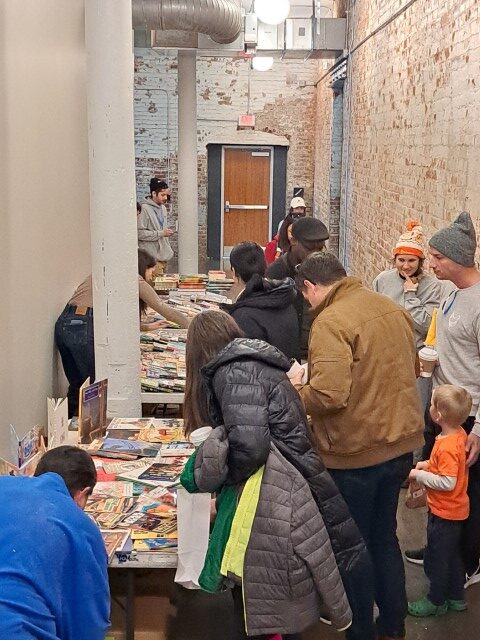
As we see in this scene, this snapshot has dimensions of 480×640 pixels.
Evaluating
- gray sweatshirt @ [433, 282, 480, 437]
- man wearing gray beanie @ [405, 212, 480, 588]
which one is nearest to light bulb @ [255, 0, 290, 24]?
man wearing gray beanie @ [405, 212, 480, 588]

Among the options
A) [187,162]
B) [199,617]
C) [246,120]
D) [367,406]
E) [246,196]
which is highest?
[246,120]

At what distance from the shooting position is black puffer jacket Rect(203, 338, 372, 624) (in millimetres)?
2875

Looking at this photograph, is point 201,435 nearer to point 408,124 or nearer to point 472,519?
point 472,519

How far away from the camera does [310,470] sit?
3.02 metres

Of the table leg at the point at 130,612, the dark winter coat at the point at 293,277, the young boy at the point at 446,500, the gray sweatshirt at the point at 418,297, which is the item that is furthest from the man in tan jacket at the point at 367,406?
the dark winter coat at the point at 293,277

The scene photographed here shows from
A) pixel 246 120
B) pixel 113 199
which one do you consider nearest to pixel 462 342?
pixel 113 199

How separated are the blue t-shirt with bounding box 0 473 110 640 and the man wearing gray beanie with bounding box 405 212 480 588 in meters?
2.21

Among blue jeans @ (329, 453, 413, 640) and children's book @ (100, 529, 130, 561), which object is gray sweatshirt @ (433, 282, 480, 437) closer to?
blue jeans @ (329, 453, 413, 640)

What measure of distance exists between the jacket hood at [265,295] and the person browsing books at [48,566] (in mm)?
2301

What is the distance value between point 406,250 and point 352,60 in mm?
7041

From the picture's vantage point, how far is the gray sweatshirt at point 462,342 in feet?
13.0

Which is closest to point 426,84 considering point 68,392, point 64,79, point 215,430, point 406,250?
point 406,250

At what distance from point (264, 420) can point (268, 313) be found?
1.67 meters

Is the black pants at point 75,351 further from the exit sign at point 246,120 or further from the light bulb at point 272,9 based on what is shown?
the exit sign at point 246,120
